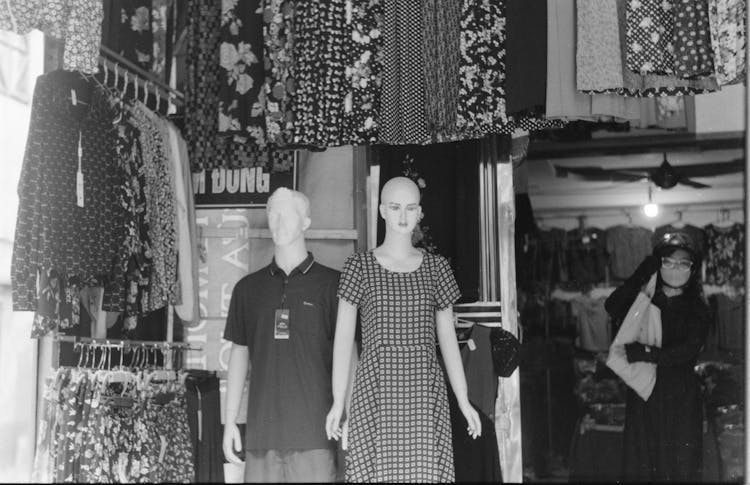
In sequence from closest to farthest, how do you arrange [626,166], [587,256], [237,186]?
[237,186] → [626,166] → [587,256]

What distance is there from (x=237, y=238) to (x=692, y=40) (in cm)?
262

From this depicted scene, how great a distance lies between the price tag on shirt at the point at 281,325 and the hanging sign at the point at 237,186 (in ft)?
3.88

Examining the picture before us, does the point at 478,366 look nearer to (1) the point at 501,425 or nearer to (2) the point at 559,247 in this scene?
(1) the point at 501,425

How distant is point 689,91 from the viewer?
14.2 feet

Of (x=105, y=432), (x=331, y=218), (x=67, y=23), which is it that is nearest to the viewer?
(x=67, y=23)

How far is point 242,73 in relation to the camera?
4.84m

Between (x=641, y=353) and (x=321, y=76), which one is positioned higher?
(x=321, y=76)

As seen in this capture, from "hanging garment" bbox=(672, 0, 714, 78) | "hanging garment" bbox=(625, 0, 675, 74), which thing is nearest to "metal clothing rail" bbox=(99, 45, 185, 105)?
"hanging garment" bbox=(625, 0, 675, 74)

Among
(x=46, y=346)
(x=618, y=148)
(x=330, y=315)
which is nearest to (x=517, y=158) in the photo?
(x=330, y=315)

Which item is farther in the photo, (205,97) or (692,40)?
(205,97)

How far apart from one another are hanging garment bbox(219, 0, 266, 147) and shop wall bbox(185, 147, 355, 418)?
25.3 inches

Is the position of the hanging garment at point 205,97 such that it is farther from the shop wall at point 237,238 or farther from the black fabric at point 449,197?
the black fabric at point 449,197

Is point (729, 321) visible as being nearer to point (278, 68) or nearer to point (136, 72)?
point (278, 68)

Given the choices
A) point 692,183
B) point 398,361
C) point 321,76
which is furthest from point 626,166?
point 398,361
